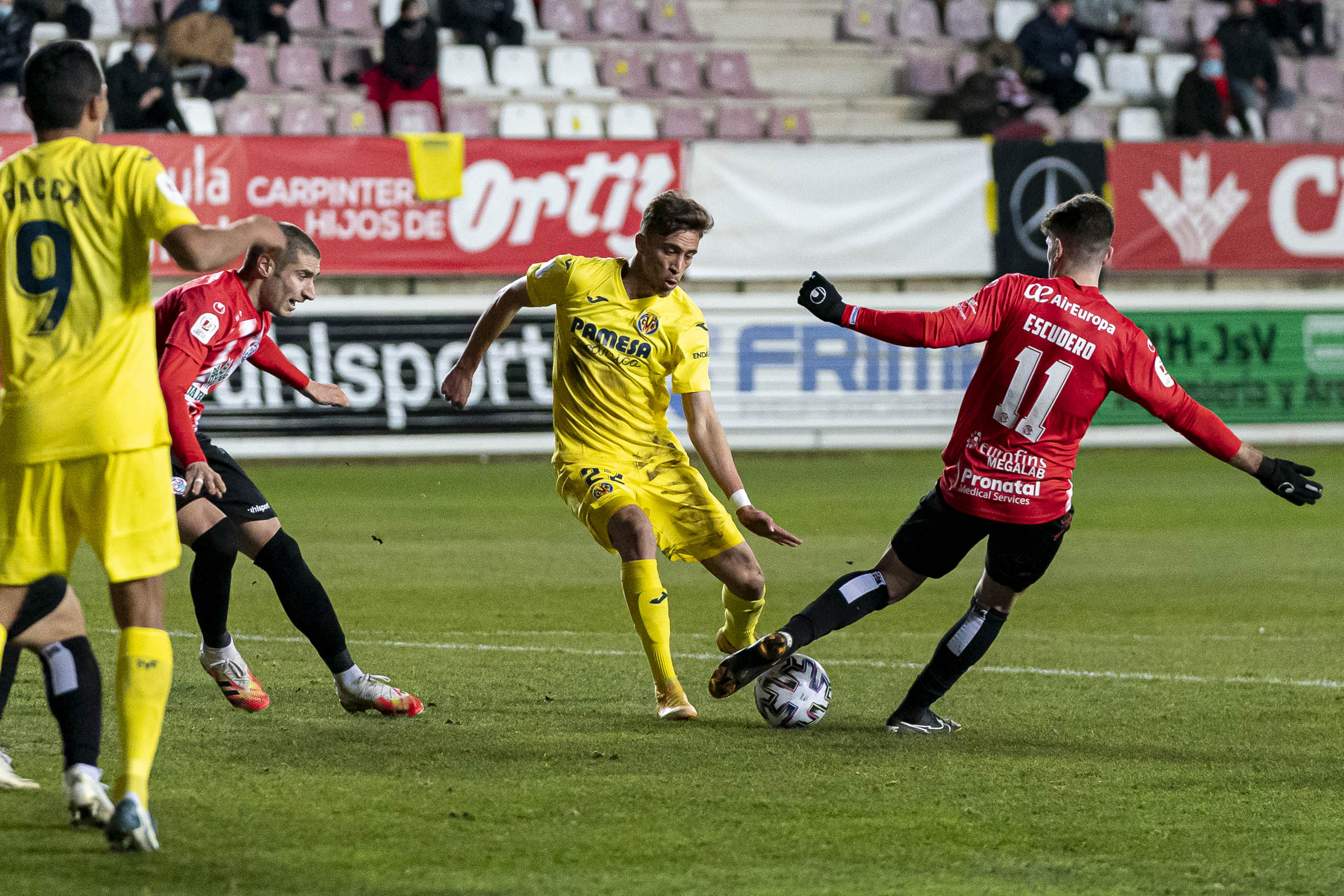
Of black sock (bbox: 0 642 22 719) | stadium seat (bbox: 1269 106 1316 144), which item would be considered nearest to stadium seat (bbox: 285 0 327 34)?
stadium seat (bbox: 1269 106 1316 144)

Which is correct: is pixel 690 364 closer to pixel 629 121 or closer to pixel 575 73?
pixel 629 121

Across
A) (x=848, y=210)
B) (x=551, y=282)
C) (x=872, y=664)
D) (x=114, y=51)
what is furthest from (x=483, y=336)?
(x=114, y=51)

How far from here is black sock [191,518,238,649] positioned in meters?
5.93

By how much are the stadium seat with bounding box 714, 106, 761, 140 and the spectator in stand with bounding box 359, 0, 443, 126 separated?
3.52 meters

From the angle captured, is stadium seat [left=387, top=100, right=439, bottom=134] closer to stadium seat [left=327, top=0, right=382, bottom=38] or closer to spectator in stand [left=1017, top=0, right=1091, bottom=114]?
stadium seat [left=327, top=0, right=382, bottom=38]

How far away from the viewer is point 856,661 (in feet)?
24.1

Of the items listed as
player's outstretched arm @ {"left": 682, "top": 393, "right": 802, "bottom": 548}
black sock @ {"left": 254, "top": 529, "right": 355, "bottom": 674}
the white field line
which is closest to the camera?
player's outstretched arm @ {"left": 682, "top": 393, "right": 802, "bottom": 548}

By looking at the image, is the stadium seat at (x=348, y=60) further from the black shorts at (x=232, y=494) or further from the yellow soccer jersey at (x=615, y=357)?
the black shorts at (x=232, y=494)

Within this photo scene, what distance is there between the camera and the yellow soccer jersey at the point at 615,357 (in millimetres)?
6203

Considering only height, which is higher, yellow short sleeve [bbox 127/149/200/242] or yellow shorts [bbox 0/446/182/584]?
yellow short sleeve [bbox 127/149/200/242]

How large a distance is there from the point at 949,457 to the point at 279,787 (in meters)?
2.48

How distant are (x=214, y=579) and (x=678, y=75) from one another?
15.5 metres

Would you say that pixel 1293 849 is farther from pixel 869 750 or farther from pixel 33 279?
pixel 33 279

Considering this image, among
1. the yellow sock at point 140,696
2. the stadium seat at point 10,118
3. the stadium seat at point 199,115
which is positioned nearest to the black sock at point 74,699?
the yellow sock at point 140,696
